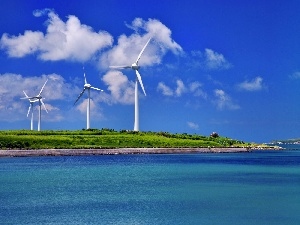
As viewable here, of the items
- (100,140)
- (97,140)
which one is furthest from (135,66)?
(97,140)

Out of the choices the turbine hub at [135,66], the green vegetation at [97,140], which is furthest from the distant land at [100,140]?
the turbine hub at [135,66]

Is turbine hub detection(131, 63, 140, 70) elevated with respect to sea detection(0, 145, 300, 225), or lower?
elevated

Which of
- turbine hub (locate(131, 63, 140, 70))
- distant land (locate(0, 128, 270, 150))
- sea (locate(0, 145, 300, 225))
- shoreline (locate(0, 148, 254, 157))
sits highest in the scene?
turbine hub (locate(131, 63, 140, 70))

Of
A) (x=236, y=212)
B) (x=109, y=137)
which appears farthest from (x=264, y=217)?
(x=109, y=137)

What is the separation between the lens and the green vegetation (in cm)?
13350

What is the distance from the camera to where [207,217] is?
130 ft

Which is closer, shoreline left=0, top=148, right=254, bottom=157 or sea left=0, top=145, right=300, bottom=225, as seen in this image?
sea left=0, top=145, right=300, bottom=225

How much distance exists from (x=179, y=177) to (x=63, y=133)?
87.4 metres

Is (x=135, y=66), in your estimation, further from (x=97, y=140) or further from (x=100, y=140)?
(x=97, y=140)

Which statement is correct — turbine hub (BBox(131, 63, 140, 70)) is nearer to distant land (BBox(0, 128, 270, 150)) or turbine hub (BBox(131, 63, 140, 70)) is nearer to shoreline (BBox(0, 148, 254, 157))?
distant land (BBox(0, 128, 270, 150))

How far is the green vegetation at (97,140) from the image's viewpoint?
438ft

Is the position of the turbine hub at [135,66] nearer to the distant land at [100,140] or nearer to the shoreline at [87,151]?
the distant land at [100,140]

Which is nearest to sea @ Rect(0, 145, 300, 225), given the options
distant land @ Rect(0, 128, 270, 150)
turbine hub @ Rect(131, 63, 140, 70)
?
distant land @ Rect(0, 128, 270, 150)

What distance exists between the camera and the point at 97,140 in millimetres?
144375
